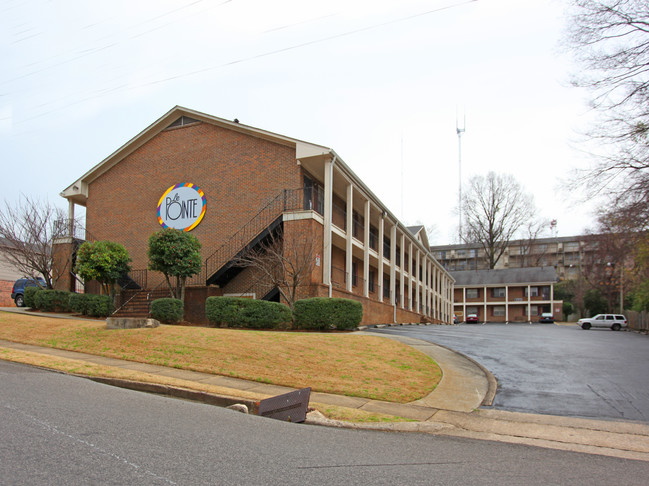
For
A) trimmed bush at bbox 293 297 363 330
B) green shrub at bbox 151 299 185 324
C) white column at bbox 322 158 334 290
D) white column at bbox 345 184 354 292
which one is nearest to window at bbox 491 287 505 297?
white column at bbox 345 184 354 292

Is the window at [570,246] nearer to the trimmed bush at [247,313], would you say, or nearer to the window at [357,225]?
the window at [357,225]

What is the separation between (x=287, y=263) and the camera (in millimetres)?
19484

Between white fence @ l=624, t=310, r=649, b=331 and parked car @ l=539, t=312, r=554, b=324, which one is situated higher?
white fence @ l=624, t=310, r=649, b=331

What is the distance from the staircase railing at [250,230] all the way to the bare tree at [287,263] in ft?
4.21

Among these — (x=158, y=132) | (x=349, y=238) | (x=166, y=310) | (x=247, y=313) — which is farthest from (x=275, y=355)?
(x=158, y=132)

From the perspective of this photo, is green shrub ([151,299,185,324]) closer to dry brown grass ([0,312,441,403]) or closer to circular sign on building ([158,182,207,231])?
dry brown grass ([0,312,441,403])

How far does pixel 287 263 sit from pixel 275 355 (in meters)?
7.76

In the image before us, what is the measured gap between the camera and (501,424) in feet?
25.7

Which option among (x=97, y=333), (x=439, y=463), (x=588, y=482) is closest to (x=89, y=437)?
(x=439, y=463)

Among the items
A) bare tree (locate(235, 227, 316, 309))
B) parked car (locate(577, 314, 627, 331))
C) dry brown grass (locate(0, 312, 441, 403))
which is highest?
bare tree (locate(235, 227, 316, 309))

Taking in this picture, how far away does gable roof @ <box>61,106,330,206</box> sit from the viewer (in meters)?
21.6

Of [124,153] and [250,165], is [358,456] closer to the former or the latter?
[250,165]

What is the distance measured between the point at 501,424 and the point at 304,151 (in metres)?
15.3

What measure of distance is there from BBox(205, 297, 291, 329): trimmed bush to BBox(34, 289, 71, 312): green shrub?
31.8ft
